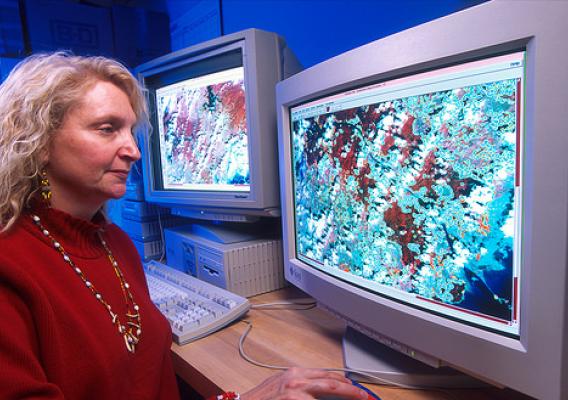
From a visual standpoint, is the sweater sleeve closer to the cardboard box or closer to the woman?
the woman

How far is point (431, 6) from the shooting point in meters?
0.89

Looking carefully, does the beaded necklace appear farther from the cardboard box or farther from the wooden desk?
the cardboard box

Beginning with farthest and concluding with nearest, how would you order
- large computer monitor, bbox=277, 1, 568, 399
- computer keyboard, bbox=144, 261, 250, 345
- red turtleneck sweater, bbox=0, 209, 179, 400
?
computer keyboard, bbox=144, 261, 250, 345
red turtleneck sweater, bbox=0, 209, 179, 400
large computer monitor, bbox=277, 1, 568, 399

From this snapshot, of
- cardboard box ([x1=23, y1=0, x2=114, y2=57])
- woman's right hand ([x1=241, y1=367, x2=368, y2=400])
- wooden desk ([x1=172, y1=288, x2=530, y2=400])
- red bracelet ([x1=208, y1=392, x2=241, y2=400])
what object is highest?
cardboard box ([x1=23, y1=0, x2=114, y2=57])

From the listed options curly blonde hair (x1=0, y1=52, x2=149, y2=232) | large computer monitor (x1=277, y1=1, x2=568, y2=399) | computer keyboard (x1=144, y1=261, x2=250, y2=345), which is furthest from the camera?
computer keyboard (x1=144, y1=261, x2=250, y2=345)

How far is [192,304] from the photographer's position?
91 cm

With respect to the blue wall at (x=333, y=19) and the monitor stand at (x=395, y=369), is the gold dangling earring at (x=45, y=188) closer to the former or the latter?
the monitor stand at (x=395, y=369)

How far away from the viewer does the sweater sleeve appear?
48 cm

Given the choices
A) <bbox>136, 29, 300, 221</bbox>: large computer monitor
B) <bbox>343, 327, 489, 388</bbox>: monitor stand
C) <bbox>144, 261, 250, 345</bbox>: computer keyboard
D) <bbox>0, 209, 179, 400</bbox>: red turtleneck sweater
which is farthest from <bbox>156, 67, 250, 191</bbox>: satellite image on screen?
<bbox>343, 327, 489, 388</bbox>: monitor stand

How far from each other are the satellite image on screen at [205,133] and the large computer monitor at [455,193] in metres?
0.35

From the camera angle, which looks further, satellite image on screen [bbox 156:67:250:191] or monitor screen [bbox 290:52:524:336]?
satellite image on screen [bbox 156:67:250:191]

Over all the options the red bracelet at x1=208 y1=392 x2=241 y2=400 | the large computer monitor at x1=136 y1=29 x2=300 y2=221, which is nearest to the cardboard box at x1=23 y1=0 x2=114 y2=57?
the large computer monitor at x1=136 y1=29 x2=300 y2=221

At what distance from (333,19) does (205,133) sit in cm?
49

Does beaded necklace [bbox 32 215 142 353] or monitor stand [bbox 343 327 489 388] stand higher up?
beaded necklace [bbox 32 215 142 353]
